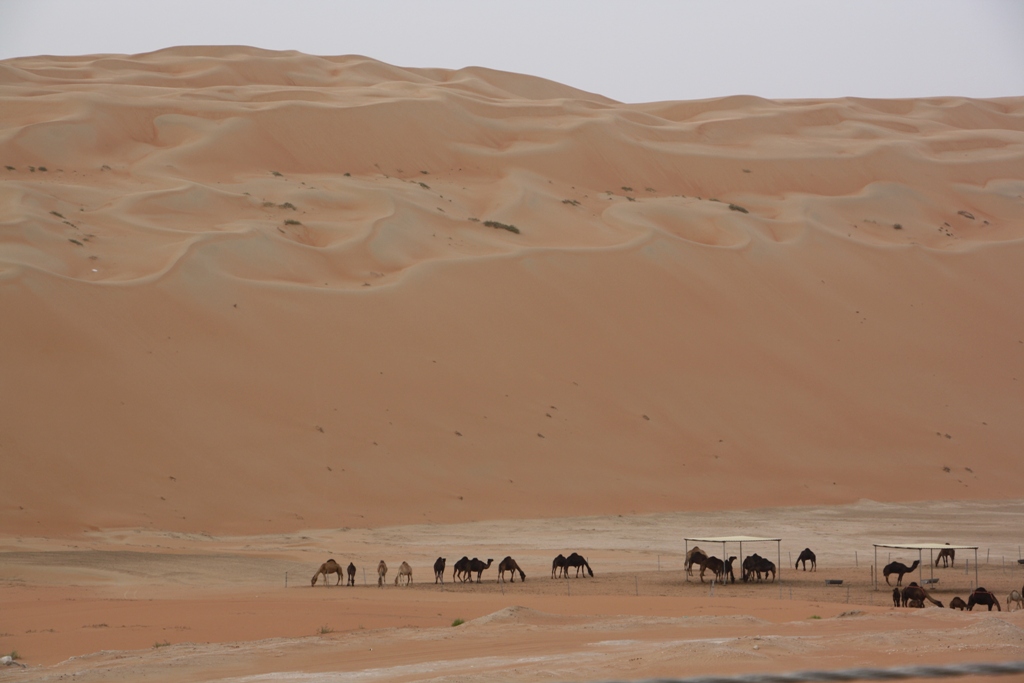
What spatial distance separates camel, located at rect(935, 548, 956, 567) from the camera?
21.5 metres

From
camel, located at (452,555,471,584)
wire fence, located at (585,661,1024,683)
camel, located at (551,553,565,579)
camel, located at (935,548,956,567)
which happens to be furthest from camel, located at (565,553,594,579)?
wire fence, located at (585,661,1024,683)

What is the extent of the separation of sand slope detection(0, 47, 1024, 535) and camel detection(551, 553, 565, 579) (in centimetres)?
594

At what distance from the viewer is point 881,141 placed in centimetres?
5869

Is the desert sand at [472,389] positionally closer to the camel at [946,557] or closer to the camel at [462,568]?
the camel at [462,568]

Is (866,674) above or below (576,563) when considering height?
below

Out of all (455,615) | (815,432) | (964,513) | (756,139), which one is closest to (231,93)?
(756,139)

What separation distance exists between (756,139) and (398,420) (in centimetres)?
3745

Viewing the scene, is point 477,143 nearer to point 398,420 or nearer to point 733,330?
point 733,330

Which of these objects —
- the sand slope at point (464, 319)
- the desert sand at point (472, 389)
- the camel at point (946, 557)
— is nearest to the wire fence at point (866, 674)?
the desert sand at point (472, 389)

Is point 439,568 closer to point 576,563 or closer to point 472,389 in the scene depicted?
point 576,563

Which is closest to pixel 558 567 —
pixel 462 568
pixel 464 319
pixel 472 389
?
pixel 462 568

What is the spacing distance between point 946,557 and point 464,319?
16671mm

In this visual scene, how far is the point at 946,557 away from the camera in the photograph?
73.7ft

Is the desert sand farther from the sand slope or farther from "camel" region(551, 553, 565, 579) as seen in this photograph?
"camel" region(551, 553, 565, 579)
